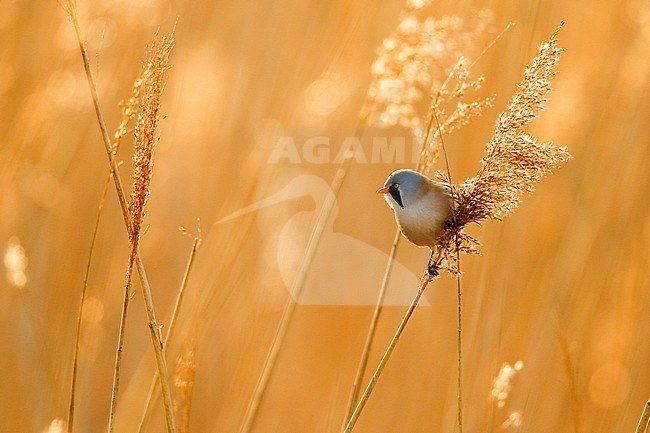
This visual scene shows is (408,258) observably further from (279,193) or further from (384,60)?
(384,60)

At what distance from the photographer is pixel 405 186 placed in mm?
952

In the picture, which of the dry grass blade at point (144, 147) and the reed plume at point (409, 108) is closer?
the dry grass blade at point (144, 147)

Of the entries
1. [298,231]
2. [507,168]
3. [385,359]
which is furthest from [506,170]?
[298,231]

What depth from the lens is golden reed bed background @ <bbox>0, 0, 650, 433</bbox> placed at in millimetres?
1789

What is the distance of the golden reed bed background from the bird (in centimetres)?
63

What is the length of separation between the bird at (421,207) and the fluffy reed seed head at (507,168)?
0.7 inches

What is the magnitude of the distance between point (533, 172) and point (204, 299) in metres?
0.71

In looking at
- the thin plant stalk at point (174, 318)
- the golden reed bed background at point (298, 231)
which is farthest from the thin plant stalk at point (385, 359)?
the golden reed bed background at point (298, 231)

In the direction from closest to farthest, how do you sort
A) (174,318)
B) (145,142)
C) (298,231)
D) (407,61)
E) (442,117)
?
1. (145,142)
2. (174,318)
3. (442,117)
4. (407,61)
5. (298,231)

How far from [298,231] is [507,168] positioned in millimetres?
1081

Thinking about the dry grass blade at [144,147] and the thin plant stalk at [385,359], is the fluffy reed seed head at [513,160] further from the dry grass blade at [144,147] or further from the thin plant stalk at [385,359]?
the dry grass blade at [144,147]

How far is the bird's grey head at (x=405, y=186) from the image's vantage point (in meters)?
0.94

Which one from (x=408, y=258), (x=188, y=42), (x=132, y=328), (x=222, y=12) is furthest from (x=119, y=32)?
(x=408, y=258)

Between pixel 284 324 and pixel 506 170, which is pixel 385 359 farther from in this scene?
pixel 284 324
